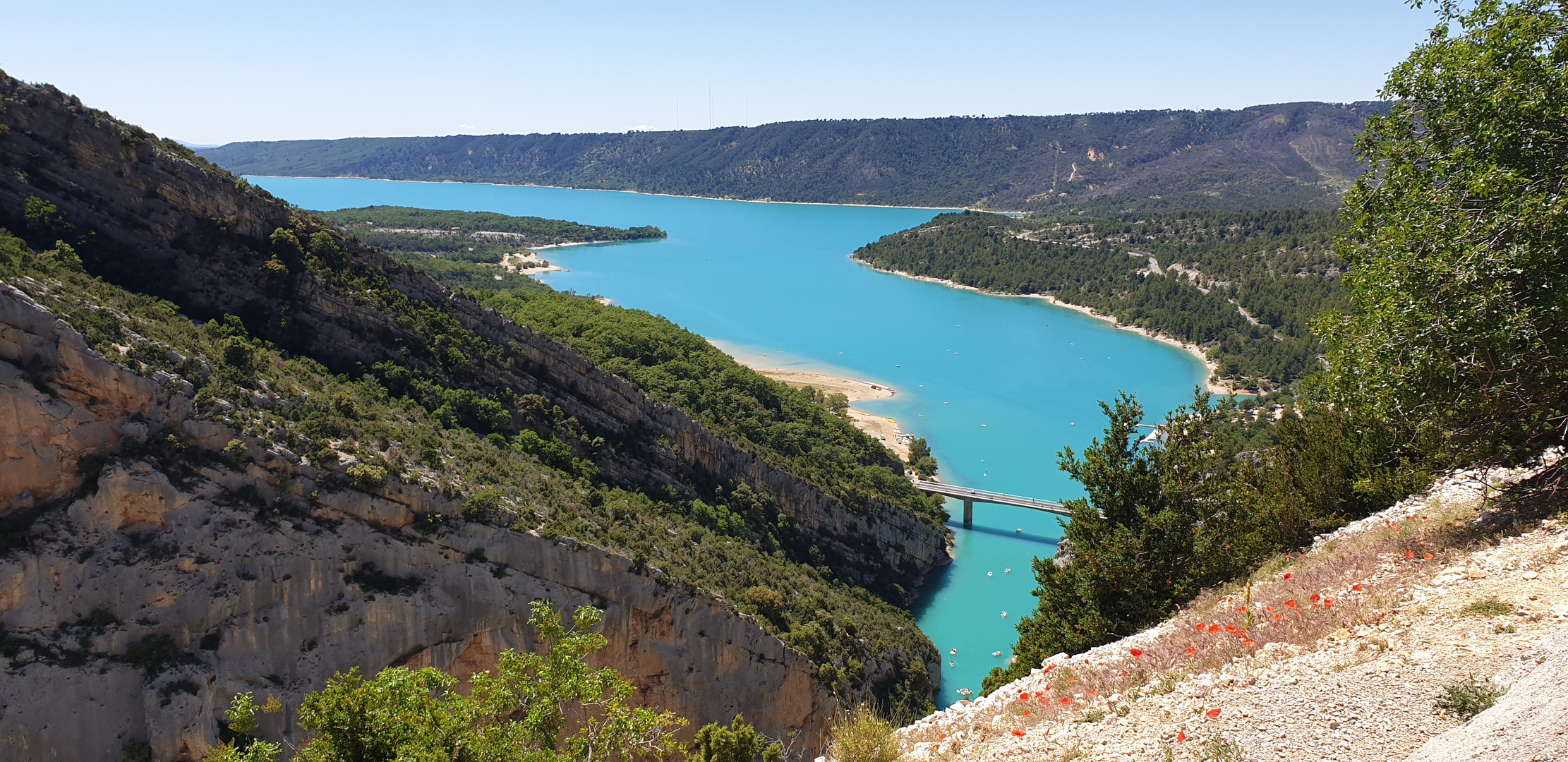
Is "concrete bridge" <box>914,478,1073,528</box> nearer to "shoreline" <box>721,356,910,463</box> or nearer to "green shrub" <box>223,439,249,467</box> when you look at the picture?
"shoreline" <box>721,356,910,463</box>

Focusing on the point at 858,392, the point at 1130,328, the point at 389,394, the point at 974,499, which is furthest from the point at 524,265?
the point at 389,394

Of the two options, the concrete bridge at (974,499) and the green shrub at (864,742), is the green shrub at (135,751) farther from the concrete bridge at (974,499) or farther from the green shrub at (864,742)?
the concrete bridge at (974,499)

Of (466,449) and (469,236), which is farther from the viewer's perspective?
(469,236)

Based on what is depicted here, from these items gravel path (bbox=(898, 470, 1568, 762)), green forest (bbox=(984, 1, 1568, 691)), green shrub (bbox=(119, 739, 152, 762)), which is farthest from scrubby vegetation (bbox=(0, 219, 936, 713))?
gravel path (bbox=(898, 470, 1568, 762))

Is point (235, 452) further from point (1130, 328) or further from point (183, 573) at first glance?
point (1130, 328)

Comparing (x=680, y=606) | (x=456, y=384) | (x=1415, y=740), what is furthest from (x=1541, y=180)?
(x=456, y=384)

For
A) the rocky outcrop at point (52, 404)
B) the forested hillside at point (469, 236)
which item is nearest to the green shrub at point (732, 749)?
the rocky outcrop at point (52, 404)
